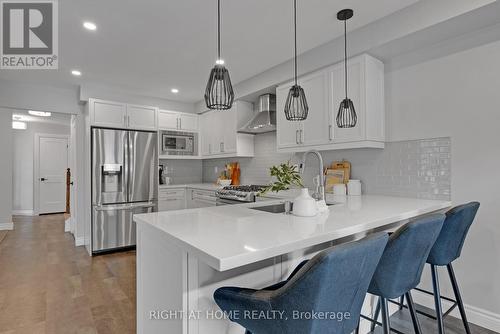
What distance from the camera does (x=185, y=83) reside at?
3.95 metres

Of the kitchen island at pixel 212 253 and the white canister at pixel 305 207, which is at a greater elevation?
the white canister at pixel 305 207

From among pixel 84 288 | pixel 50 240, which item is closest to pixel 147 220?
pixel 84 288

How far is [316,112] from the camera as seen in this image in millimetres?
2871

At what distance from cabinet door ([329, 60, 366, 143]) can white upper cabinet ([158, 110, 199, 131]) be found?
2.89 meters

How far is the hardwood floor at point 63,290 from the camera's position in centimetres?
209

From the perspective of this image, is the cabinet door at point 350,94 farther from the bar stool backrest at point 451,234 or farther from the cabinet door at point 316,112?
the bar stool backrest at point 451,234

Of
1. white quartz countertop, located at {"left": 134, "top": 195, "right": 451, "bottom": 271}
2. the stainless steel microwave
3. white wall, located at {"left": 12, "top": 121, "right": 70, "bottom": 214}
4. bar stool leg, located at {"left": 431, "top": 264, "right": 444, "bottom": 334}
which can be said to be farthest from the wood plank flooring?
white wall, located at {"left": 12, "top": 121, "right": 70, "bottom": 214}

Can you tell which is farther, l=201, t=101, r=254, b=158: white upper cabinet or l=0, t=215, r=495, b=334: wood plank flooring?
l=201, t=101, r=254, b=158: white upper cabinet

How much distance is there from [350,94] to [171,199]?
10.7ft

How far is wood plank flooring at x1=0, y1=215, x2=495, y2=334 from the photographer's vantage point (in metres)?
2.07

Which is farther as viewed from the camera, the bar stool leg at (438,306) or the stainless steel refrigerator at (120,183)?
the stainless steel refrigerator at (120,183)

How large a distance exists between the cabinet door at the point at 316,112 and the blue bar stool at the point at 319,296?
1961 millimetres

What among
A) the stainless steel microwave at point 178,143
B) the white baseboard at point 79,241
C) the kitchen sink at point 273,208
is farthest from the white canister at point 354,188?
the white baseboard at point 79,241

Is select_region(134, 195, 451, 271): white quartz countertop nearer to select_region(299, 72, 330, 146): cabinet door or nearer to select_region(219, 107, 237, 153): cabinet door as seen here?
select_region(299, 72, 330, 146): cabinet door
